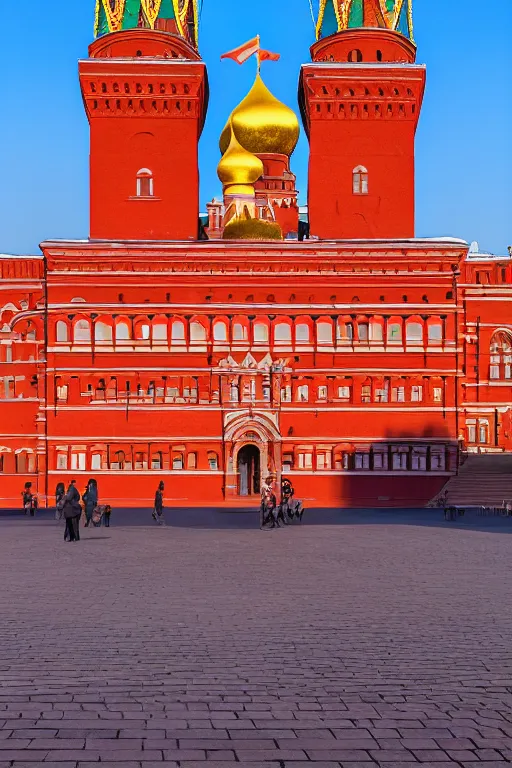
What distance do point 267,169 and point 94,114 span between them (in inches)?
410

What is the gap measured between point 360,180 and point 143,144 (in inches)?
349

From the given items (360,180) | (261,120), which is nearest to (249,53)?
(261,120)

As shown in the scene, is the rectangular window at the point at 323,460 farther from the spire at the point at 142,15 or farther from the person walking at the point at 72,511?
the person walking at the point at 72,511

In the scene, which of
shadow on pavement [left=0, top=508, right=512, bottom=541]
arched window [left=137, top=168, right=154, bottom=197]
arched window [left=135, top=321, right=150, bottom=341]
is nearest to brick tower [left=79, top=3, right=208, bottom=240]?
arched window [left=137, top=168, right=154, bottom=197]

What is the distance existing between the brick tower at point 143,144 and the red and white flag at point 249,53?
514 centimetres

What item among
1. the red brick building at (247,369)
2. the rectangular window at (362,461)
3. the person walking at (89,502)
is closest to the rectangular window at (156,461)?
the red brick building at (247,369)

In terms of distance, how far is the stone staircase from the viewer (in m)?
41.6

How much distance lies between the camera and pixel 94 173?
1848 inches

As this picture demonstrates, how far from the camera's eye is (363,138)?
47.4 meters

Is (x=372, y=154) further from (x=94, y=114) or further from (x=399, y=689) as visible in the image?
Answer: (x=399, y=689)

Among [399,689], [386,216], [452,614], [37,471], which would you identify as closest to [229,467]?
[37,471]

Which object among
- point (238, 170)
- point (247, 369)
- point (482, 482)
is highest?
point (238, 170)

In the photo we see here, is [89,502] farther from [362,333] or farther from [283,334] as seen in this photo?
[362,333]

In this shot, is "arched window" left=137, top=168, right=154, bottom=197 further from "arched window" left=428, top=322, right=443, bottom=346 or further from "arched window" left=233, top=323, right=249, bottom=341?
"arched window" left=428, top=322, right=443, bottom=346
